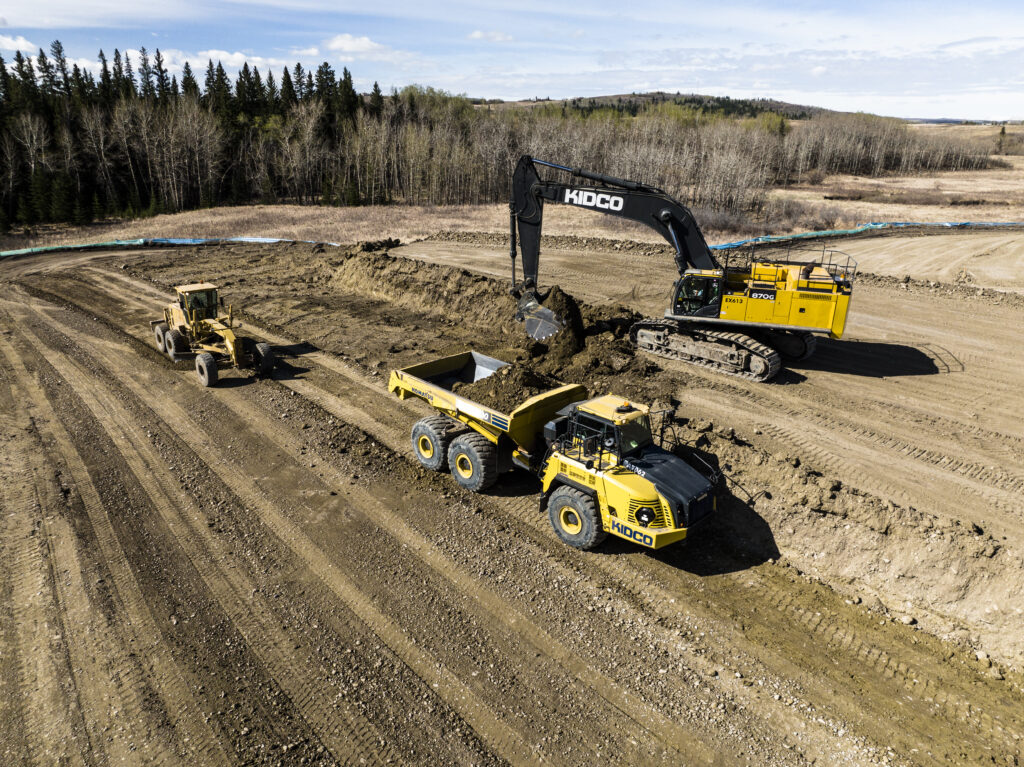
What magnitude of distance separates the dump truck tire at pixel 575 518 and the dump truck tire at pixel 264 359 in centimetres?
1031

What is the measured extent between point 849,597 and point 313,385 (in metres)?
13.1

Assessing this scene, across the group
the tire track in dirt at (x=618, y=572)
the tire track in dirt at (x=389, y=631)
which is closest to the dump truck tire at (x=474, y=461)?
the tire track in dirt at (x=618, y=572)

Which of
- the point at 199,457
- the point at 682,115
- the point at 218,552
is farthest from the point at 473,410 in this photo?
the point at 682,115

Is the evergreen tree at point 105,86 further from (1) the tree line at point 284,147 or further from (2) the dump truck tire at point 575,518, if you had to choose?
(2) the dump truck tire at point 575,518

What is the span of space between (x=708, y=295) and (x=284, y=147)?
5955cm

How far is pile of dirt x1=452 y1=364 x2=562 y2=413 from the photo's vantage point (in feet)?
40.0

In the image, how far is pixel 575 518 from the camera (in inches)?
386

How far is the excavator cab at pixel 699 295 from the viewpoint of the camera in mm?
16766

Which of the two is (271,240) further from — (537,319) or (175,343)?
(537,319)

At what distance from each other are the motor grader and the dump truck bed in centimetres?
590

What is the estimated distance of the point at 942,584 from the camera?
29.4 ft

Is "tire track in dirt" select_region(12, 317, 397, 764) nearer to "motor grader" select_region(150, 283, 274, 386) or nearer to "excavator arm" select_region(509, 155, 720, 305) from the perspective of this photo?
"motor grader" select_region(150, 283, 274, 386)

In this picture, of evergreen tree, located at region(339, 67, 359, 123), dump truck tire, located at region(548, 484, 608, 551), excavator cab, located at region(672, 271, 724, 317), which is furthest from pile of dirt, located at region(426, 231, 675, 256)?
evergreen tree, located at region(339, 67, 359, 123)

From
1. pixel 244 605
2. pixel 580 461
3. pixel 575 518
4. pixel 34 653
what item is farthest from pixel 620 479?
pixel 34 653
